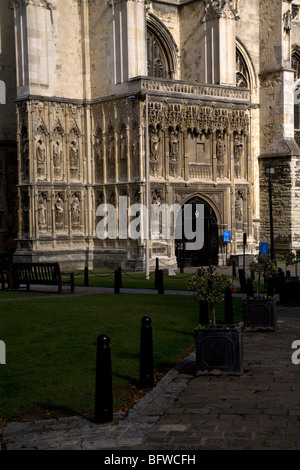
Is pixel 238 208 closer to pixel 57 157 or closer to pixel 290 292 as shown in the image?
pixel 57 157

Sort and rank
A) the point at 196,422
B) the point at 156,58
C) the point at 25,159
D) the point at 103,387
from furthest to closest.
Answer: the point at 156,58
the point at 25,159
the point at 103,387
the point at 196,422

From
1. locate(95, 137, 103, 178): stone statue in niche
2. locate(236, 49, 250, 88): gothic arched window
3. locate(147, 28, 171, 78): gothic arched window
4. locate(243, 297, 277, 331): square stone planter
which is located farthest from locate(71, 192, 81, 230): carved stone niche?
locate(243, 297, 277, 331): square stone planter

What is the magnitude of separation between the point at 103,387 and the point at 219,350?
2729 mm

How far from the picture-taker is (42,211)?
34.7 meters

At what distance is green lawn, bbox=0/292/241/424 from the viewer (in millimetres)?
9336

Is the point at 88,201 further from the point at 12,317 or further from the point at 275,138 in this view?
the point at 12,317

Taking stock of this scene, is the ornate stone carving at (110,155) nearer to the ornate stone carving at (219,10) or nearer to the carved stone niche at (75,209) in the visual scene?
the carved stone niche at (75,209)

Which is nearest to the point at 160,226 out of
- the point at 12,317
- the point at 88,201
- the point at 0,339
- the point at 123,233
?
the point at 123,233

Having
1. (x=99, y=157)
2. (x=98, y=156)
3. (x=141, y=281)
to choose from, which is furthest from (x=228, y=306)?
(x=98, y=156)

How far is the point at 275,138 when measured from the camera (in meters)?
43.5

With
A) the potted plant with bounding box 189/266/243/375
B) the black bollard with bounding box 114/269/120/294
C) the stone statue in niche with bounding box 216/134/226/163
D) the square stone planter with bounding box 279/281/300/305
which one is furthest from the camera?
the stone statue in niche with bounding box 216/134/226/163

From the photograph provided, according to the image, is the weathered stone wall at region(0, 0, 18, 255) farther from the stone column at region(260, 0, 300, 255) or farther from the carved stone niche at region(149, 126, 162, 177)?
the stone column at region(260, 0, 300, 255)

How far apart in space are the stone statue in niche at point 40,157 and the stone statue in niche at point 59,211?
1.44m

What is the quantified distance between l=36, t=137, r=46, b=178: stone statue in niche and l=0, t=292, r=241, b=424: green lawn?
1454cm
